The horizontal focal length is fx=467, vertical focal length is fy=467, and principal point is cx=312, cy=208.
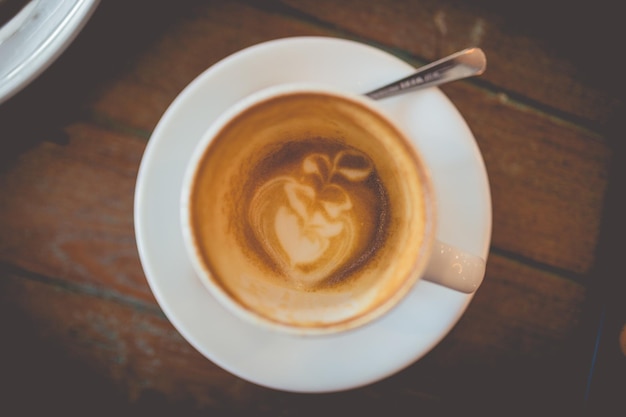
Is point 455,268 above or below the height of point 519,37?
below

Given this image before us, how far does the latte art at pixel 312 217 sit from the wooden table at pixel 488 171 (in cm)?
31

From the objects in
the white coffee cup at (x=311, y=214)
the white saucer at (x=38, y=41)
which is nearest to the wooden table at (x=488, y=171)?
the white saucer at (x=38, y=41)

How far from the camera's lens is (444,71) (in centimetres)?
71

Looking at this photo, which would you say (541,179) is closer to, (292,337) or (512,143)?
(512,143)

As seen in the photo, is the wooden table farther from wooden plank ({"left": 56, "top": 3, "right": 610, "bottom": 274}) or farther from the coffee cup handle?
the coffee cup handle

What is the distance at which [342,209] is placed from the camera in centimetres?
77

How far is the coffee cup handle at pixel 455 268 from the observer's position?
0.63m

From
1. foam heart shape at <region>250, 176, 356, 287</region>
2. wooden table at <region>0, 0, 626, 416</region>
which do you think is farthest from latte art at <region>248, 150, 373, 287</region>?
wooden table at <region>0, 0, 626, 416</region>

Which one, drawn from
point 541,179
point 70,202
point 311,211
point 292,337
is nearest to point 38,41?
point 70,202

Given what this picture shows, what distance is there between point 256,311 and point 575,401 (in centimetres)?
78

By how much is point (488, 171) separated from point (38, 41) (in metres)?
0.84

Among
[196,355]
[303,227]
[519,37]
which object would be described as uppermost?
[519,37]

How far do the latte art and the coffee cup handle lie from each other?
0.45ft

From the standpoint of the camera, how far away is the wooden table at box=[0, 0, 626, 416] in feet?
2.96
